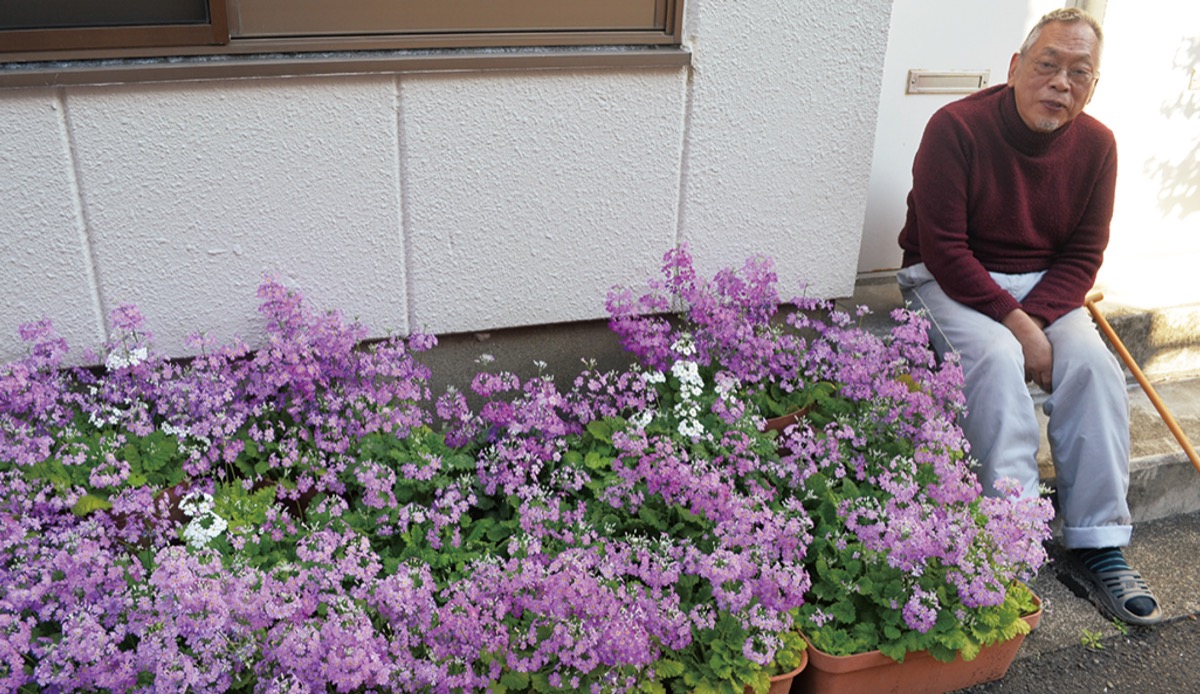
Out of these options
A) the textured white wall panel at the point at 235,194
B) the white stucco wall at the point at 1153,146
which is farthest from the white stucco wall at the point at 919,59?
the textured white wall panel at the point at 235,194

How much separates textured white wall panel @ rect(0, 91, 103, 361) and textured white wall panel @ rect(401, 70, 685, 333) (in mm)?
960

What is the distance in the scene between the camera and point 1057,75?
10.9ft

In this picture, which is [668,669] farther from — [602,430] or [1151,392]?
[1151,392]

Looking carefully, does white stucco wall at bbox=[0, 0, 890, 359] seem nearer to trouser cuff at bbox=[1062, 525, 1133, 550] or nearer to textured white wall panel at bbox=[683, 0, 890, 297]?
textured white wall panel at bbox=[683, 0, 890, 297]

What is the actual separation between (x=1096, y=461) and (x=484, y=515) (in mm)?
2007

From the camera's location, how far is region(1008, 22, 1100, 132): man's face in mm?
3299

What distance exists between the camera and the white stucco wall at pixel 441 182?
9.31 feet

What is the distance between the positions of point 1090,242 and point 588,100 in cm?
191

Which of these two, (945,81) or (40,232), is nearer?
(40,232)

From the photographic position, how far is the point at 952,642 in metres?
2.50

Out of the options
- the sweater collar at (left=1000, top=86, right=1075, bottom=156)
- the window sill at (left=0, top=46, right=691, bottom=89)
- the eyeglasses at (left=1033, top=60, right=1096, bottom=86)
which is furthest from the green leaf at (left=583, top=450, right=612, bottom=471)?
the eyeglasses at (left=1033, top=60, right=1096, bottom=86)

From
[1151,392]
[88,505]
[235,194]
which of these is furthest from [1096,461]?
[88,505]

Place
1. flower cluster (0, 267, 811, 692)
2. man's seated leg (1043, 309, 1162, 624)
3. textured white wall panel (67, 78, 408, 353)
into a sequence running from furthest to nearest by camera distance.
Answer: man's seated leg (1043, 309, 1162, 624) → textured white wall panel (67, 78, 408, 353) → flower cluster (0, 267, 811, 692)

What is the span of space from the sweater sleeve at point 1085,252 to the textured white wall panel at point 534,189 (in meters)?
1.38
